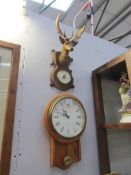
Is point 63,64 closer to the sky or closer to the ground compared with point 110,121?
closer to the sky

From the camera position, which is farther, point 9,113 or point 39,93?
point 39,93

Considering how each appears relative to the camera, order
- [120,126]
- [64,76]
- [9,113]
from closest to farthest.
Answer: [9,113] → [120,126] → [64,76]

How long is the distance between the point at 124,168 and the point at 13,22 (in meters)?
1.08

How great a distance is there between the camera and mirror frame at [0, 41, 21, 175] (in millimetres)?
724

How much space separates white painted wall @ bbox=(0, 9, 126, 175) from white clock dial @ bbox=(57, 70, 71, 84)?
0.06 metres

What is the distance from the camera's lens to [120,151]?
3.57ft

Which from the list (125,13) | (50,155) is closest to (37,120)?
(50,155)

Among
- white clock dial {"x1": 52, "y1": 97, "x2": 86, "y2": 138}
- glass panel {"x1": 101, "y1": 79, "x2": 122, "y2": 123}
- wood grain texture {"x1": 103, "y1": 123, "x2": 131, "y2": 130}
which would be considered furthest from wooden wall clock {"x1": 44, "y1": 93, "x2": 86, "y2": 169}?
glass panel {"x1": 101, "y1": 79, "x2": 122, "y2": 123}

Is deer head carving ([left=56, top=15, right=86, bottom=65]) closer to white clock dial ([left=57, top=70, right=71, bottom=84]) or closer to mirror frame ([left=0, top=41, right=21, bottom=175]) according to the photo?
white clock dial ([left=57, top=70, right=71, bottom=84])

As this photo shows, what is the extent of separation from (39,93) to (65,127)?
0.22 m

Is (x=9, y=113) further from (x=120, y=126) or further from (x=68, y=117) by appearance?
(x=120, y=126)

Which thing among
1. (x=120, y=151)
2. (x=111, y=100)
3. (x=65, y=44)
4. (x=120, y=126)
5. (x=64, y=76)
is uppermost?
(x=65, y=44)

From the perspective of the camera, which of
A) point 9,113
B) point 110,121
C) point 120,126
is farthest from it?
point 110,121

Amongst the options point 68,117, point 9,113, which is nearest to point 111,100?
point 68,117
